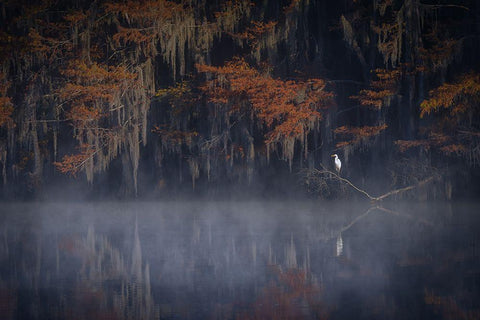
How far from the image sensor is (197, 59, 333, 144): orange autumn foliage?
54.4 ft

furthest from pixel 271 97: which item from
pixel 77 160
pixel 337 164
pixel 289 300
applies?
pixel 289 300

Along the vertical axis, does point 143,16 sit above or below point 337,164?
above

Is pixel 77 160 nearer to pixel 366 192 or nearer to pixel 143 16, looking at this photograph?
pixel 143 16

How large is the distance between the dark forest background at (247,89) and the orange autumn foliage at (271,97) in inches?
1.4

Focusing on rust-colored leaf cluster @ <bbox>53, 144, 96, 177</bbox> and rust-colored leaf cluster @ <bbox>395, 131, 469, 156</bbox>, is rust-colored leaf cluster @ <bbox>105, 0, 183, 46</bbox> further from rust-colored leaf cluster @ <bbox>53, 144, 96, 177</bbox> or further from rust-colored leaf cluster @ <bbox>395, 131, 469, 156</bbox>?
rust-colored leaf cluster @ <bbox>395, 131, 469, 156</bbox>

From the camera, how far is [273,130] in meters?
17.0

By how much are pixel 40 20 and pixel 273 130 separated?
21.1ft

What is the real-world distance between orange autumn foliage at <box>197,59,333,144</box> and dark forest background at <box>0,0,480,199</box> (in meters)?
0.04

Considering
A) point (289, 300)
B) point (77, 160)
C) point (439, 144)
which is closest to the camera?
point (289, 300)

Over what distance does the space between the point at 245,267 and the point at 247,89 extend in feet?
32.0

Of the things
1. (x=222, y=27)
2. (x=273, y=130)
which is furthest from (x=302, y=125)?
(x=222, y=27)

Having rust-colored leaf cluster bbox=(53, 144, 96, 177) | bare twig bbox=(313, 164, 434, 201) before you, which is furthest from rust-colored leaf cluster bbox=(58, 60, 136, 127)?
bare twig bbox=(313, 164, 434, 201)

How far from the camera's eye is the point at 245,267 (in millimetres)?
7387

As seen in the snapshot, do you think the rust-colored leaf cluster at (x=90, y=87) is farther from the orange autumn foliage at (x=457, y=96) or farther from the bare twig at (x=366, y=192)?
the orange autumn foliage at (x=457, y=96)
